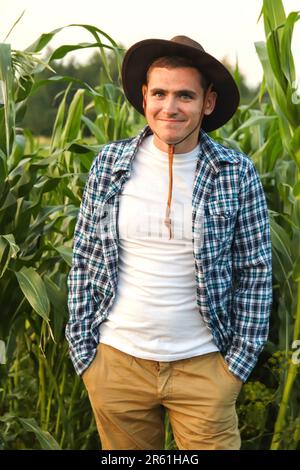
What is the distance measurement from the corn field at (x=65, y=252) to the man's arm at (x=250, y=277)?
1.26 feet

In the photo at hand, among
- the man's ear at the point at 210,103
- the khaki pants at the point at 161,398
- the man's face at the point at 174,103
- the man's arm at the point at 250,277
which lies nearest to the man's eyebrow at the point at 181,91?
the man's face at the point at 174,103

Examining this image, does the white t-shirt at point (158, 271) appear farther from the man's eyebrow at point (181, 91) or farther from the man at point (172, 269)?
the man's eyebrow at point (181, 91)

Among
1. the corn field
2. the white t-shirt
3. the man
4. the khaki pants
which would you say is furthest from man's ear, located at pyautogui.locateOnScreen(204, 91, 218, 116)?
the khaki pants

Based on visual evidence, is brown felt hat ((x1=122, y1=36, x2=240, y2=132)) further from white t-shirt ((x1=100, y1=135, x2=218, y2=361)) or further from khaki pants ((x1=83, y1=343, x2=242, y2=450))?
khaki pants ((x1=83, y1=343, x2=242, y2=450))

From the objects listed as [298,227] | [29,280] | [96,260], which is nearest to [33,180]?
[29,280]

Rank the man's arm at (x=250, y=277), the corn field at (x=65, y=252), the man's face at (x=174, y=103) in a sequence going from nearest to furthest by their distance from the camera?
the man's face at (x=174, y=103) → the man's arm at (x=250, y=277) → the corn field at (x=65, y=252)

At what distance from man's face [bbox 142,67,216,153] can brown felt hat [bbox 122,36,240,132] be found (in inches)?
1.8

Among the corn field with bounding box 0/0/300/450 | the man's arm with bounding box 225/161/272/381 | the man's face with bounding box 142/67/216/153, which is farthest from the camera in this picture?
the corn field with bounding box 0/0/300/450

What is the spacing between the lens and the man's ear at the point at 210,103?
90.0 inches

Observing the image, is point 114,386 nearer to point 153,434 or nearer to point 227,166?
point 153,434

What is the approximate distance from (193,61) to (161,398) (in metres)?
0.90

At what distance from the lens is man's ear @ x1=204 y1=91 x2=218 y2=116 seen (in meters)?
2.29

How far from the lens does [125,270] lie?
2.27 meters

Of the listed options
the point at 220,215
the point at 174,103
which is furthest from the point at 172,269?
the point at 174,103
